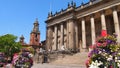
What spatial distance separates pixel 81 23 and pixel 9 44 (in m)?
28.9

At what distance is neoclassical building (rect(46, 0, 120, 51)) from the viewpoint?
33.8 meters

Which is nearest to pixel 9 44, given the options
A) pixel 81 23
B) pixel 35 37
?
pixel 35 37

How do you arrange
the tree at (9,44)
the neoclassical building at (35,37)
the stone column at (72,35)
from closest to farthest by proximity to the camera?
the stone column at (72,35) → the tree at (9,44) → the neoclassical building at (35,37)

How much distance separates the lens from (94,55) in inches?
269

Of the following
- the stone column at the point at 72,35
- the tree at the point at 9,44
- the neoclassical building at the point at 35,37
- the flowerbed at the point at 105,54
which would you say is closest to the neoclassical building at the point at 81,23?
the stone column at the point at 72,35

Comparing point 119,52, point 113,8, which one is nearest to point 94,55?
point 119,52

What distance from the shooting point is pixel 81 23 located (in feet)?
133

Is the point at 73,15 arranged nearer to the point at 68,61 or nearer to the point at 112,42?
the point at 68,61

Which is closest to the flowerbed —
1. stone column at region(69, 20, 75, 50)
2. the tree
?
stone column at region(69, 20, 75, 50)

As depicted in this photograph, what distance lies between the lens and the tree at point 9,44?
178 ft

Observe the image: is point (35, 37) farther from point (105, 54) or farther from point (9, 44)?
point (105, 54)

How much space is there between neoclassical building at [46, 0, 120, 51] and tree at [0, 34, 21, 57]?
15.0m

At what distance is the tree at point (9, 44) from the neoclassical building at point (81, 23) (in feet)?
49.4

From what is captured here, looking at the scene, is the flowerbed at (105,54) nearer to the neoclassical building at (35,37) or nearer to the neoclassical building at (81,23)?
the neoclassical building at (81,23)
